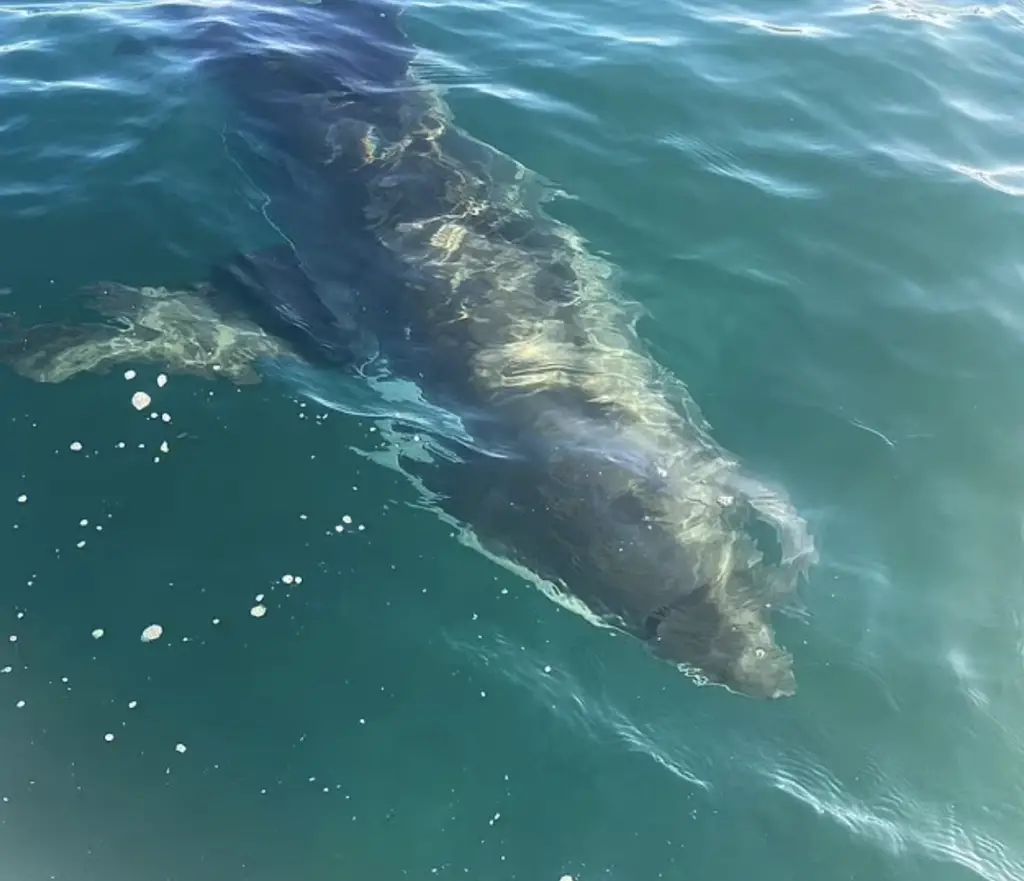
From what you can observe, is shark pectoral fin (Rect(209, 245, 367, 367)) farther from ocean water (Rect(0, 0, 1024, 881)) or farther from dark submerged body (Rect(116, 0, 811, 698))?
ocean water (Rect(0, 0, 1024, 881))

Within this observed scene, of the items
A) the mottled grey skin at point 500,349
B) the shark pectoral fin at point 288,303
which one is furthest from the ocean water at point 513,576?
the shark pectoral fin at point 288,303

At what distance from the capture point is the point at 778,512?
9555 millimetres

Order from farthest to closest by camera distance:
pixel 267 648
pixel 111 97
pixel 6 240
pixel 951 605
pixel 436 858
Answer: pixel 111 97
pixel 6 240
pixel 951 605
pixel 267 648
pixel 436 858

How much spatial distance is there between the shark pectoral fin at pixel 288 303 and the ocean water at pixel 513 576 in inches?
18.1

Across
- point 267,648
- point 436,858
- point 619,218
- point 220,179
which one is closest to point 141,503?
point 267,648

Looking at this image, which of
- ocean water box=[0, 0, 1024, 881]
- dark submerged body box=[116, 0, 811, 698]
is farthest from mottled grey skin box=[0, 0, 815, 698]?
ocean water box=[0, 0, 1024, 881]

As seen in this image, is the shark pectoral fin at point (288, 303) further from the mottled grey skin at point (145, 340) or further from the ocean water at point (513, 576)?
the ocean water at point (513, 576)

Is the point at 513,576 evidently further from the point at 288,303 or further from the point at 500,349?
the point at 288,303

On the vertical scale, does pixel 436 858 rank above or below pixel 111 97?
below

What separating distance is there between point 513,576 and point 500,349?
247cm

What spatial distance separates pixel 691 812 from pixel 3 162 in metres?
10.4

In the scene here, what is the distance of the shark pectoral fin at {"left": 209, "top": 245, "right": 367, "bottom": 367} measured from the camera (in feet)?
34.4

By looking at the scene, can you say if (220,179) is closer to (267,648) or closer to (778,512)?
(267,648)

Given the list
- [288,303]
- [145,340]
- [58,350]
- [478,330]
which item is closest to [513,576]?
[478,330]
